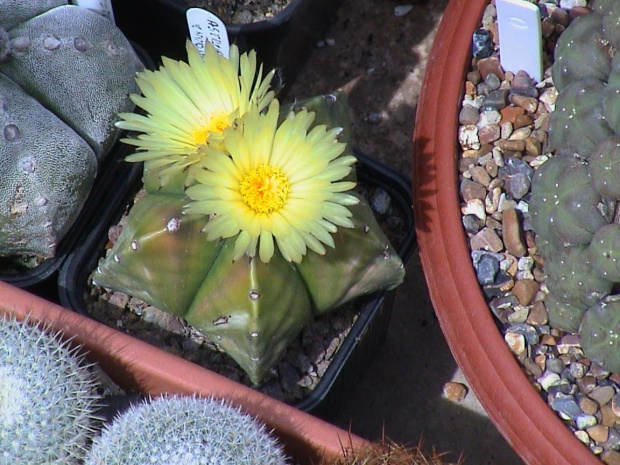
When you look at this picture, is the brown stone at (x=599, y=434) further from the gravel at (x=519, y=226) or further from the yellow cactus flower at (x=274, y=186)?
the yellow cactus flower at (x=274, y=186)

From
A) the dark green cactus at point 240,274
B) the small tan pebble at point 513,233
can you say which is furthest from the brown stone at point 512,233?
the dark green cactus at point 240,274

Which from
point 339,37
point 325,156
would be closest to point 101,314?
point 325,156

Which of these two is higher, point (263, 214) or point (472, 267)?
point (263, 214)

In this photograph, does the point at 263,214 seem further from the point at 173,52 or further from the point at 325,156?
the point at 173,52

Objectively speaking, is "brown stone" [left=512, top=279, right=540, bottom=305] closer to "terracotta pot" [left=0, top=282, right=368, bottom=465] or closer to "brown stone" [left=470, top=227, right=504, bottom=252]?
"brown stone" [left=470, top=227, right=504, bottom=252]

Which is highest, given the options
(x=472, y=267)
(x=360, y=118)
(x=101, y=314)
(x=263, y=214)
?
(x=263, y=214)

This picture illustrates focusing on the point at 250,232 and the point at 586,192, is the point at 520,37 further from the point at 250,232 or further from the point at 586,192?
the point at 250,232
